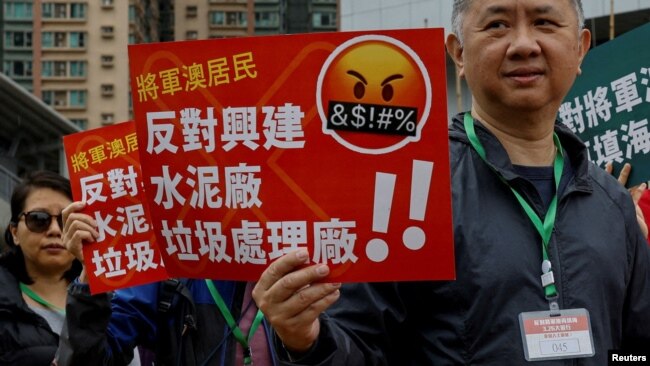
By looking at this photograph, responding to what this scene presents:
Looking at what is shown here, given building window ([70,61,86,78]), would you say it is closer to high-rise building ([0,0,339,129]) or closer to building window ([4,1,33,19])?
high-rise building ([0,0,339,129])

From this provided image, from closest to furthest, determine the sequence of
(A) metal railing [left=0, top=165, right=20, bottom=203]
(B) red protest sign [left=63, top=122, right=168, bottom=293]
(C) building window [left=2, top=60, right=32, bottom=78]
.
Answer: (B) red protest sign [left=63, top=122, right=168, bottom=293], (A) metal railing [left=0, top=165, right=20, bottom=203], (C) building window [left=2, top=60, right=32, bottom=78]

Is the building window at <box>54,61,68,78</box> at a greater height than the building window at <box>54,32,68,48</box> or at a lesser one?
lesser

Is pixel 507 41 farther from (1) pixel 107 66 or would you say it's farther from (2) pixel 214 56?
(1) pixel 107 66

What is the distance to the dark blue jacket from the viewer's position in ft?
9.32

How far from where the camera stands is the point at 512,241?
6.39 feet

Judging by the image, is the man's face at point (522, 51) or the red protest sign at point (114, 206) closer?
the man's face at point (522, 51)

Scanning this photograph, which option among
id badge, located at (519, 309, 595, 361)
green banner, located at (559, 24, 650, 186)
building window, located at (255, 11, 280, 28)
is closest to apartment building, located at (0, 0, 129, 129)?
building window, located at (255, 11, 280, 28)

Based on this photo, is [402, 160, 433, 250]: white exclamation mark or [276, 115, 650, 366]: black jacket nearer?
[402, 160, 433, 250]: white exclamation mark

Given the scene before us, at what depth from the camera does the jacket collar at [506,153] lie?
2.03 meters

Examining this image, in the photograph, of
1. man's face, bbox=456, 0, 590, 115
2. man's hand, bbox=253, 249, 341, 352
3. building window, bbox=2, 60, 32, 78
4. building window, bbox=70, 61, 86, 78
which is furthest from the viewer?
building window, bbox=2, 60, 32, 78

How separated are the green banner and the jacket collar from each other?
1.29 metres

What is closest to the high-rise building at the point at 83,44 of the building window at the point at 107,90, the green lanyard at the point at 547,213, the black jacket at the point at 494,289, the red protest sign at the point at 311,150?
the building window at the point at 107,90

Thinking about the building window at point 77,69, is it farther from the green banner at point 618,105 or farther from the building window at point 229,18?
the green banner at point 618,105

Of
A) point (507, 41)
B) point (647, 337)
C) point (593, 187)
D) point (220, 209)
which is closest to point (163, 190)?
point (220, 209)
